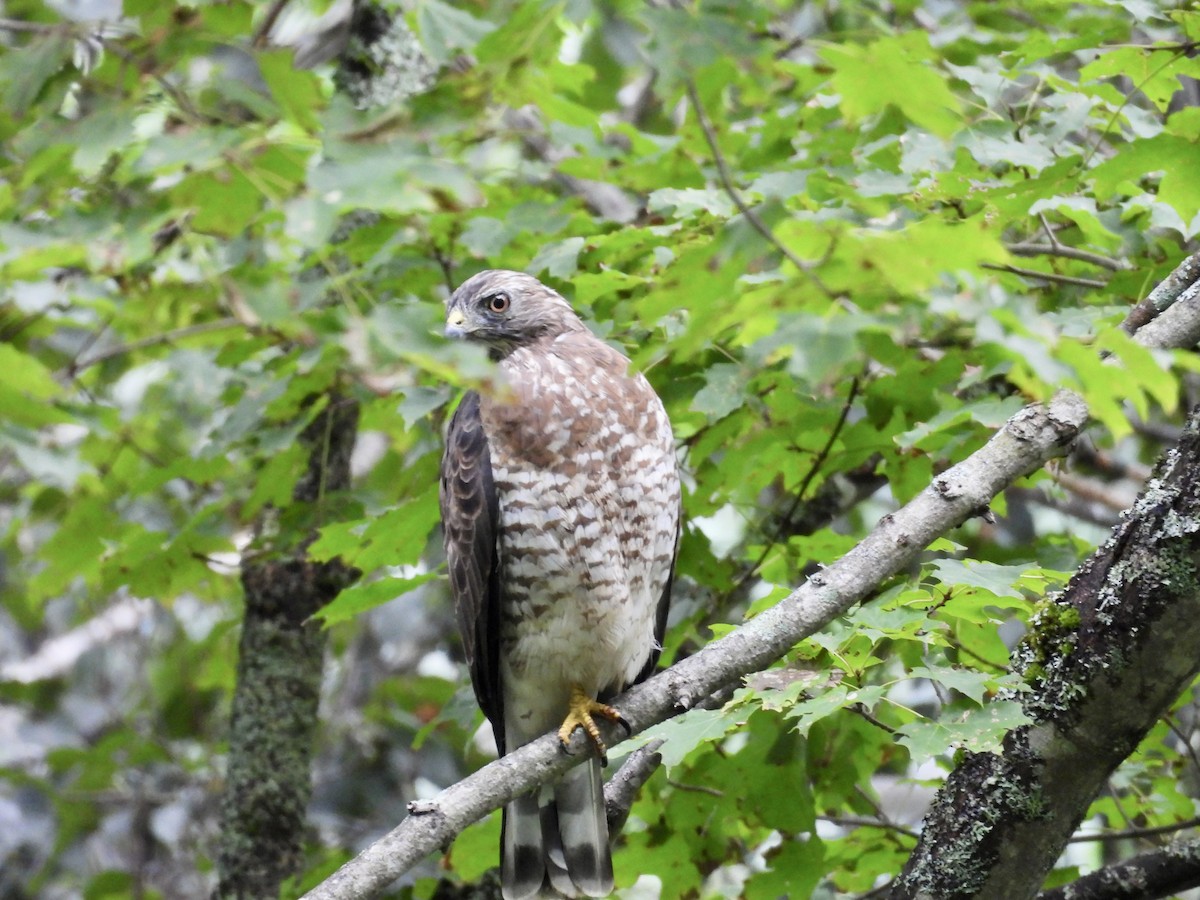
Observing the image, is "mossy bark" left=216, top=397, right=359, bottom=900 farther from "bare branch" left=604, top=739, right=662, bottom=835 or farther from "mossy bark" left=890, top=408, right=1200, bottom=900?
"mossy bark" left=890, top=408, right=1200, bottom=900

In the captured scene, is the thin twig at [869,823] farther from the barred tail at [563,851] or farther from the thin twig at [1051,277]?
the thin twig at [1051,277]

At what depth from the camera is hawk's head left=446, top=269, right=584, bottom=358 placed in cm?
398

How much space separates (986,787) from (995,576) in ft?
1.63

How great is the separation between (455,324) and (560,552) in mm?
809

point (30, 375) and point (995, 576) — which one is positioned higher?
point (995, 576)

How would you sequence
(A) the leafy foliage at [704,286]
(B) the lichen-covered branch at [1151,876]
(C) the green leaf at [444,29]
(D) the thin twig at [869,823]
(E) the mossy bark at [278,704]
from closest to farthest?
(A) the leafy foliage at [704,286] → (C) the green leaf at [444,29] → (B) the lichen-covered branch at [1151,876] → (D) the thin twig at [869,823] → (E) the mossy bark at [278,704]

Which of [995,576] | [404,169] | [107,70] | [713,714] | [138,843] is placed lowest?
[138,843]

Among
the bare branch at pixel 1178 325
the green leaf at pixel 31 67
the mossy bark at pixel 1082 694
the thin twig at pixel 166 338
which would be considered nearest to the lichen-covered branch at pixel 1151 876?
the mossy bark at pixel 1082 694

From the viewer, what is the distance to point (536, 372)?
12.5 ft

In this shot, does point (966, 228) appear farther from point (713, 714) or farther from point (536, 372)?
point (536, 372)

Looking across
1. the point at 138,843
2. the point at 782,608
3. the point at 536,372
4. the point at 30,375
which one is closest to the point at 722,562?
the point at 536,372

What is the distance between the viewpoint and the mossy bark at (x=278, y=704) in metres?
4.68

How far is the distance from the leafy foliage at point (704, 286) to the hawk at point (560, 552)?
5.4 inches

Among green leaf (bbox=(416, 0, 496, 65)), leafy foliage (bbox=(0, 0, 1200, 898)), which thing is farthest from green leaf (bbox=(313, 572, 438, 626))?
green leaf (bbox=(416, 0, 496, 65))
